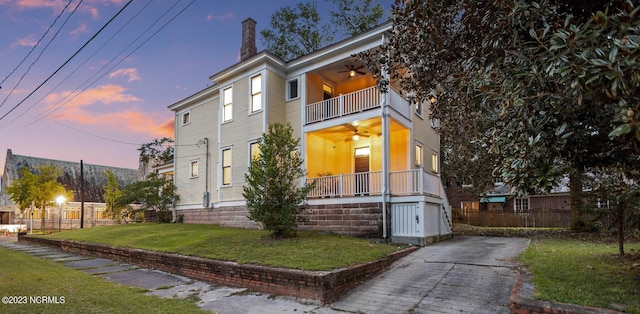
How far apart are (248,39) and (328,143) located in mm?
6216

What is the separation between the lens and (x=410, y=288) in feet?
23.7

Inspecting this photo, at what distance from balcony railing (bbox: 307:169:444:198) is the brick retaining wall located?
84.7 inches

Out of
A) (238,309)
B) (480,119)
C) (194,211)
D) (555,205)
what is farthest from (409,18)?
(555,205)

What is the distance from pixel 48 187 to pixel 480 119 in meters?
33.2

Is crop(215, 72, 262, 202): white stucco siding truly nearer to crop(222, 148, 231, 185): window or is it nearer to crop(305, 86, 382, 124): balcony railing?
crop(222, 148, 231, 185): window

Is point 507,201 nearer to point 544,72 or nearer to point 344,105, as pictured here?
point 344,105

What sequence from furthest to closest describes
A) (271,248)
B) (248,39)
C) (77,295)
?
1. (248,39)
2. (271,248)
3. (77,295)

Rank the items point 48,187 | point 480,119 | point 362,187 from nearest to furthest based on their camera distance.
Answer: point 480,119
point 362,187
point 48,187

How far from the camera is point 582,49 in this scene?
3791 millimetres

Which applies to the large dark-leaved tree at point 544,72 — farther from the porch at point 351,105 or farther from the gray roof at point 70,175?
the gray roof at point 70,175

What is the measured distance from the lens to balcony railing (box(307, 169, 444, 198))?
11758 millimetres

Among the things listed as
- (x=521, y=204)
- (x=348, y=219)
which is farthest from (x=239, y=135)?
(x=521, y=204)

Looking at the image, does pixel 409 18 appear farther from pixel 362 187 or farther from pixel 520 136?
pixel 362 187

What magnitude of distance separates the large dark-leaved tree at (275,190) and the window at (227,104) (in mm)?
6902
